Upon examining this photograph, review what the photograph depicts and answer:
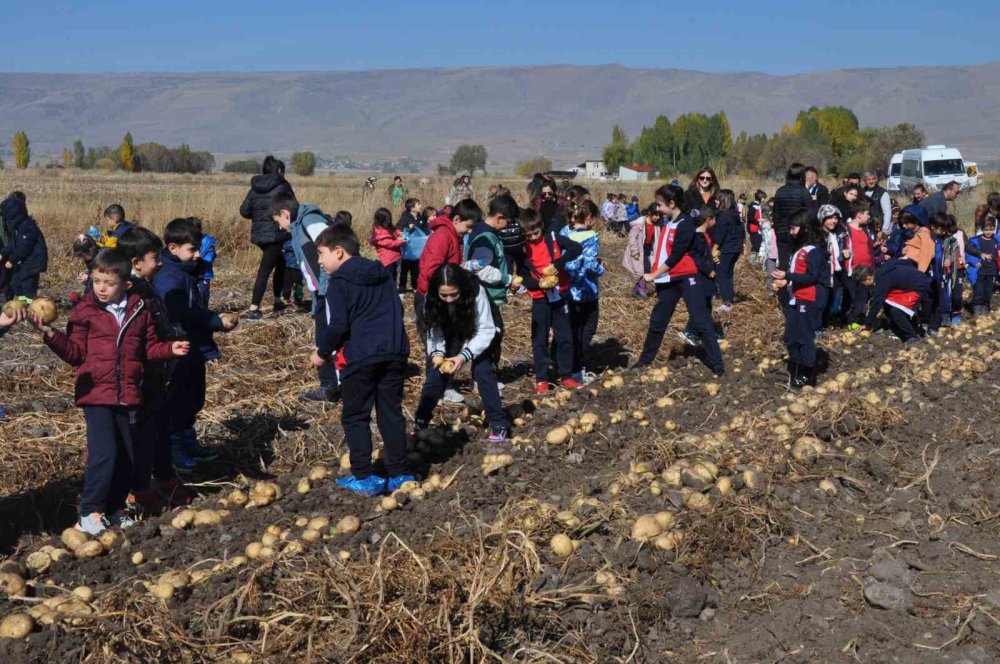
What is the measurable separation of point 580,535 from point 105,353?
2788mm

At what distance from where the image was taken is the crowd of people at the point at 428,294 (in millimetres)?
5750

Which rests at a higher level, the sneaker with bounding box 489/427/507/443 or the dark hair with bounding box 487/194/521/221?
the dark hair with bounding box 487/194/521/221

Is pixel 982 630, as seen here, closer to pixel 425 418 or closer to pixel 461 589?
pixel 461 589

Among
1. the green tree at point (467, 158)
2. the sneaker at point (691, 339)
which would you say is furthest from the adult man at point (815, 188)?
the green tree at point (467, 158)

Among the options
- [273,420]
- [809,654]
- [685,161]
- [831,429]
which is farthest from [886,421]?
[685,161]

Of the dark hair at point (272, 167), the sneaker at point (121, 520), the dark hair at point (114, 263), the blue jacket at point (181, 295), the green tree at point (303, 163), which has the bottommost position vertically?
the sneaker at point (121, 520)

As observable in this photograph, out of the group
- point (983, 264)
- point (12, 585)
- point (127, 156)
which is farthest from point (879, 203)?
point (127, 156)

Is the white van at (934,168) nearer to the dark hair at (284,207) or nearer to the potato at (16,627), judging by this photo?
the dark hair at (284,207)

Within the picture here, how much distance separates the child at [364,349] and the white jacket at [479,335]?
864 mm

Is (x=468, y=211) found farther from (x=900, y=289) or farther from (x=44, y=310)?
(x=900, y=289)

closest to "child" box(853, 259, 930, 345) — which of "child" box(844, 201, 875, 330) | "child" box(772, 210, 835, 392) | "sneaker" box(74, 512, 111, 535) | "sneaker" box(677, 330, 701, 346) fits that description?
"child" box(844, 201, 875, 330)

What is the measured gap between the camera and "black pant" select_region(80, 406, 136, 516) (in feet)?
18.6

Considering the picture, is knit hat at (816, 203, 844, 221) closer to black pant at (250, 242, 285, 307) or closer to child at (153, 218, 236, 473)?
black pant at (250, 242, 285, 307)

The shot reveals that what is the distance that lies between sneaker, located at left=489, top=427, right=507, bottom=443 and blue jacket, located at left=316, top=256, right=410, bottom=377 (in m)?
1.43
